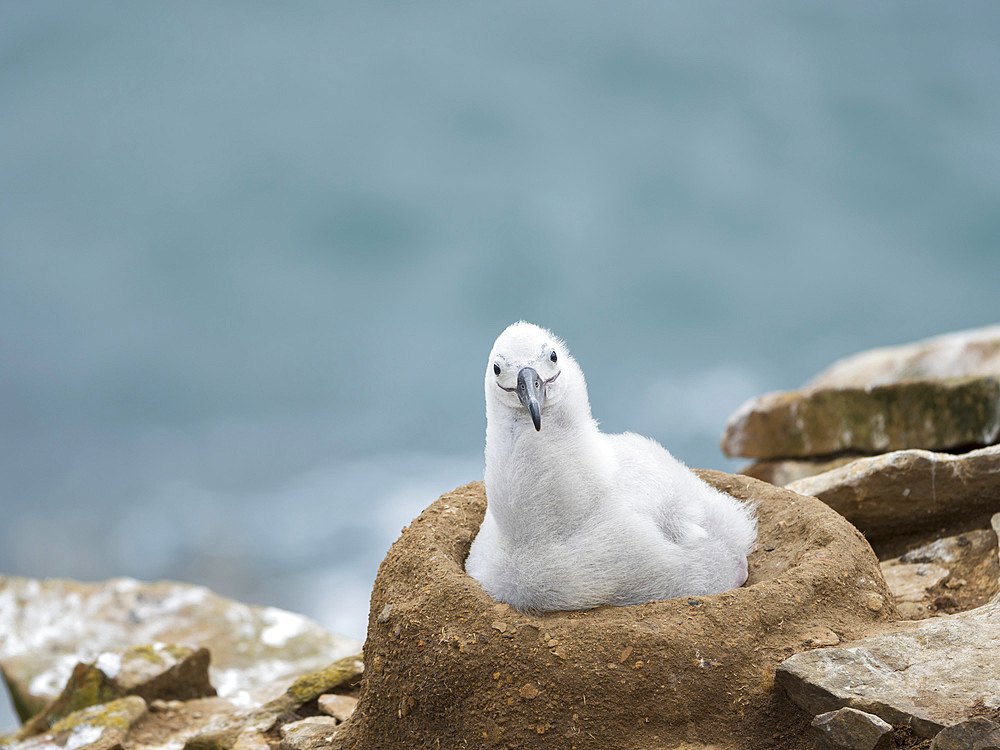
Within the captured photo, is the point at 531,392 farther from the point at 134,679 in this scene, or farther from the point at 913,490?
the point at 134,679

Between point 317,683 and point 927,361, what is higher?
point 927,361

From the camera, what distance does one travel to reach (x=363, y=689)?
4676 millimetres

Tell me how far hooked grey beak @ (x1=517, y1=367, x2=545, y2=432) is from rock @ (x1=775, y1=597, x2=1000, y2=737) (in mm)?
1498

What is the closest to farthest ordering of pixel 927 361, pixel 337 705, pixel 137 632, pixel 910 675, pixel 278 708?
1. pixel 910 675
2. pixel 337 705
3. pixel 278 708
4. pixel 137 632
5. pixel 927 361

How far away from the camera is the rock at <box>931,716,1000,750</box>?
3146mm

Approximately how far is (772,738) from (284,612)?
267 inches

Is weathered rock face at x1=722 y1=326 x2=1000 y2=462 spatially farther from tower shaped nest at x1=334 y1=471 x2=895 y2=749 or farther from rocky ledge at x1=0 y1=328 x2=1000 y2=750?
tower shaped nest at x1=334 y1=471 x2=895 y2=749

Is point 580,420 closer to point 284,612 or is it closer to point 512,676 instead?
point 512,676

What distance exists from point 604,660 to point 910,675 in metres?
1.28

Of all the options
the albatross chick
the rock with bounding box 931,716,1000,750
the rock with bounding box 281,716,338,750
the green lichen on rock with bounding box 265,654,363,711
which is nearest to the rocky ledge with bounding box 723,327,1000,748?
the rock with bounding box 931,716,1000,750

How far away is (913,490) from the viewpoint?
5.84m

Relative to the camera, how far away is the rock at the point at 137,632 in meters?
8.50

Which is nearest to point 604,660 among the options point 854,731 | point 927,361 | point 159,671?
point 854,731

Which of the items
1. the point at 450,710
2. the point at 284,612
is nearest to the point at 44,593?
the point at 284,612
